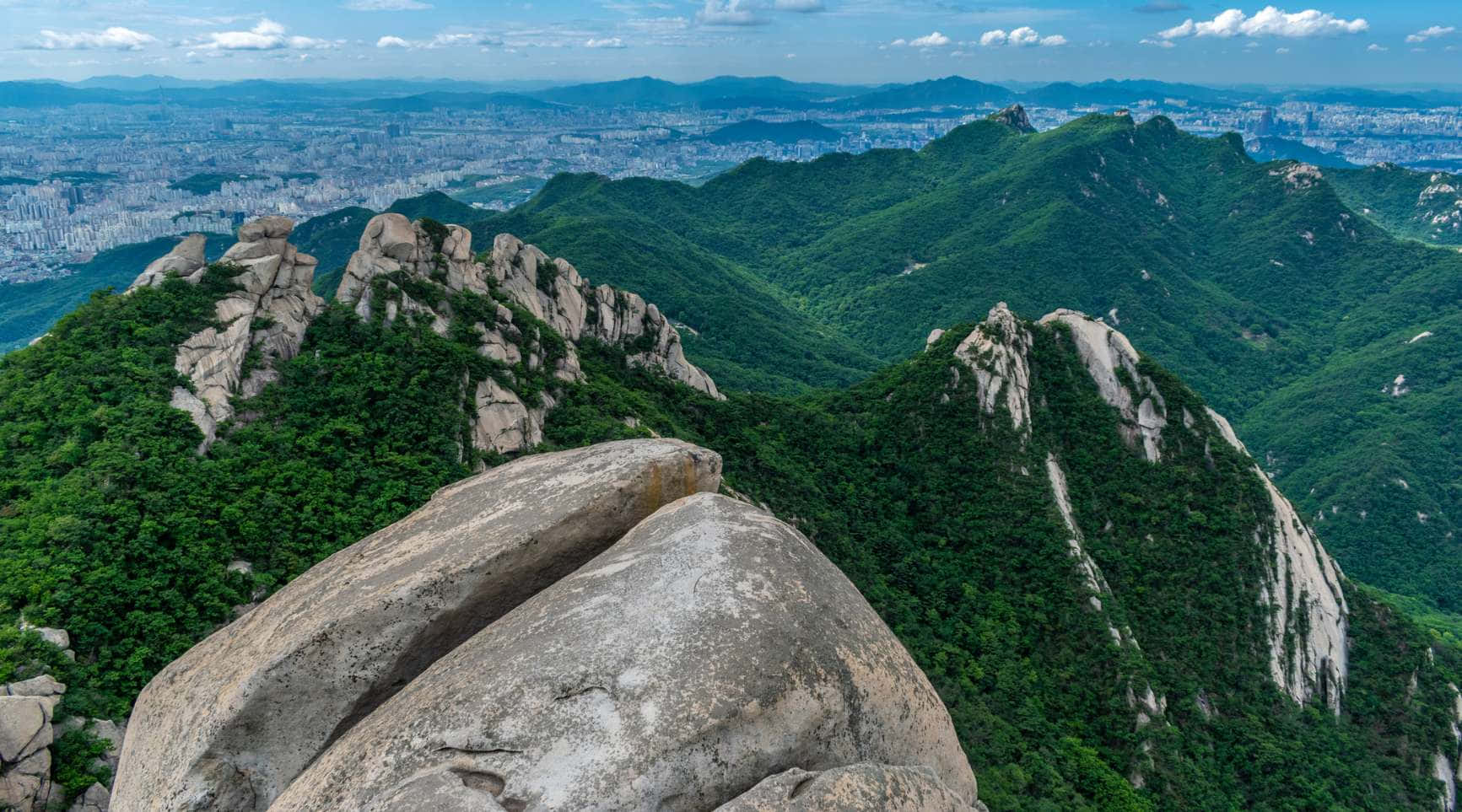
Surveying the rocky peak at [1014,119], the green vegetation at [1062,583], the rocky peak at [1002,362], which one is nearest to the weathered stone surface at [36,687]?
the green vegetation at [1062,583]

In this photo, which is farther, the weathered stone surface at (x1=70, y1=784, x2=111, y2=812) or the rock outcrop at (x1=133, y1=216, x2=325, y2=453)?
the rock outcrop at (x1=133, y1=216, x2=325, y2=453)

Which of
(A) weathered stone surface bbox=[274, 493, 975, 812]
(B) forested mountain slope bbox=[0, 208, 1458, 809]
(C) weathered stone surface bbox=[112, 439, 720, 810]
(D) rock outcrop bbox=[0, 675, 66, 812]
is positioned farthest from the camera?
(B) forested mountain slope bbox=[0, 208, 1458, 809]

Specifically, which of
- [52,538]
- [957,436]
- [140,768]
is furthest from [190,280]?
[957,436]

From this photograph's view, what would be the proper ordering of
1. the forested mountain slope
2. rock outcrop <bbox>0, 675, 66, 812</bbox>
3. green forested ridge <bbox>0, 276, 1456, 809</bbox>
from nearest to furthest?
1. rock outcrop <bbox>0, 675, 66, 812</bbox>
2. green forested ridge <bbox>0, 276, 1456, 809</bbox>
3. the forested mountain slope

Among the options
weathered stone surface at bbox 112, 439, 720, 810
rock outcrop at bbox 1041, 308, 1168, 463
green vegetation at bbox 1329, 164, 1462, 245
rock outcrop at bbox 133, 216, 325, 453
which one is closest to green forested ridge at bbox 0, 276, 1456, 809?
A: rock outcrop at bbox 133, 216, 325, 453

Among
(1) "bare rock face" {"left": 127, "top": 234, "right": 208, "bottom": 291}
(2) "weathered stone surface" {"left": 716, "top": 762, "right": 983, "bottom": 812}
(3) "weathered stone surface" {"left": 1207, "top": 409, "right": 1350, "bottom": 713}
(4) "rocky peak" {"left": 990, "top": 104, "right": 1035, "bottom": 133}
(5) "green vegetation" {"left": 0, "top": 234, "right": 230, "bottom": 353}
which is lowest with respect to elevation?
(3) "weathered stone surface" {"left": 1207, "top": 409, "right": 1350, "bottom": 713}

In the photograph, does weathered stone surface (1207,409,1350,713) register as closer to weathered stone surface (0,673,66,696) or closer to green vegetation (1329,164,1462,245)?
weathered stone surface (0,673,66,696)
